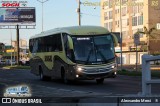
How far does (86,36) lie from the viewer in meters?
24.9

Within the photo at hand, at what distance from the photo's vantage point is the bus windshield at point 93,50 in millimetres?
24391

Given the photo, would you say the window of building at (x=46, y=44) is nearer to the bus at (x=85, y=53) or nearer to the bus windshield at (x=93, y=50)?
the bus at (x=85, y=53)

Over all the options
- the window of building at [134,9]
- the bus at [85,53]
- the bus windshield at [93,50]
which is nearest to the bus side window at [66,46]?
the bus at [85,53]

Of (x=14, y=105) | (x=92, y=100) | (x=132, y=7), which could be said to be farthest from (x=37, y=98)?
(x=132, y=7)

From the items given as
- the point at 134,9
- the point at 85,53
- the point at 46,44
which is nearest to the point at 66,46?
the point at 85,53

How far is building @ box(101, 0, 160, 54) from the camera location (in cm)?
9662

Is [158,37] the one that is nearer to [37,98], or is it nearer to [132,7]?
[132,7]

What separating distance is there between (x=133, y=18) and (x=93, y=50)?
266ft

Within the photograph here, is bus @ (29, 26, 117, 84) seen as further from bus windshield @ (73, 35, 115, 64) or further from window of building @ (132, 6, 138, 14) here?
window of building @ (132, 6, 138, 14)

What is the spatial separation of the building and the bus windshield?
67.3m

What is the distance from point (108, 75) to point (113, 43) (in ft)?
5.81

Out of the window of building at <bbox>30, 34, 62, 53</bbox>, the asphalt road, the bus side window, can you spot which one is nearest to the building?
the window of building at <bbox>30, 34, 62, 53</bbox>

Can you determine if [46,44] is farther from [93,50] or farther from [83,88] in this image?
[83,88]

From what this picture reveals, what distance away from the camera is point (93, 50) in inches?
961
